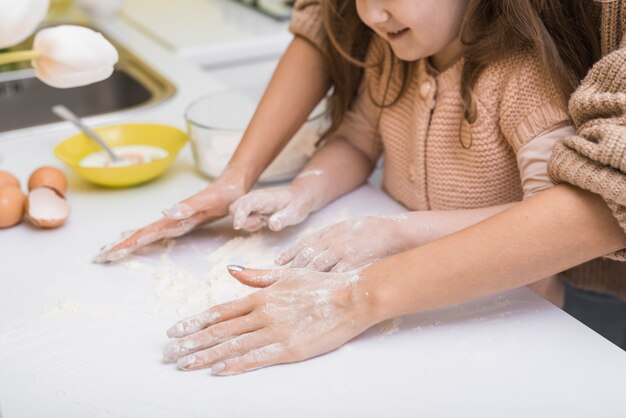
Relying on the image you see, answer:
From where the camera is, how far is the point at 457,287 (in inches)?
34.9

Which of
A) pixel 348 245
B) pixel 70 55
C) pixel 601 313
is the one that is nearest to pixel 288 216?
pixel 348 245

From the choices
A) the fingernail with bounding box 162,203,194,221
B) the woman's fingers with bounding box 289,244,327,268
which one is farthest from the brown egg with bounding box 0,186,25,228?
the woman's fingers with bounding box 289,244,327,268

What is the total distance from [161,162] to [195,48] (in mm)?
688

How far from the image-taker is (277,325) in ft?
2.88

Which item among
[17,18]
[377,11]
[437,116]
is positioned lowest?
[437,116]

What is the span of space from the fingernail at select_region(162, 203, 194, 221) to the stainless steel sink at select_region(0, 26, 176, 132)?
0.78m

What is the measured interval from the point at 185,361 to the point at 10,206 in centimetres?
46

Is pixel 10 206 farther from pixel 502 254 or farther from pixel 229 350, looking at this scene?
pixel 502 254

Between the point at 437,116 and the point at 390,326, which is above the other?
the point at 437,116

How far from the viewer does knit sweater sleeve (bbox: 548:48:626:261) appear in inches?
31.5

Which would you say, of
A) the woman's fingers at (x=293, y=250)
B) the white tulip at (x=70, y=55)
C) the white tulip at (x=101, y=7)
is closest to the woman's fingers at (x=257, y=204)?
the woman's fingers at (x=293, y=250)

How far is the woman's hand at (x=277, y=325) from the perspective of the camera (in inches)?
33.5

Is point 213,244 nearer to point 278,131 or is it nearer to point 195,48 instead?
point 278,131

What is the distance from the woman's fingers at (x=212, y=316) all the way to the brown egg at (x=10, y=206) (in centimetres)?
40
